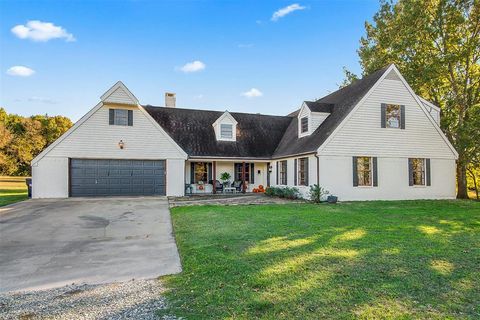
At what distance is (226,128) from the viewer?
836 inches

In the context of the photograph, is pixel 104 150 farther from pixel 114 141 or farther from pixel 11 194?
pixel 11 194

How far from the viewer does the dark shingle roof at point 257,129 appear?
1670cm

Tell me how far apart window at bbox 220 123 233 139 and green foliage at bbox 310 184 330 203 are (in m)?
8.18

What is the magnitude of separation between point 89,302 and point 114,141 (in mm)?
14948

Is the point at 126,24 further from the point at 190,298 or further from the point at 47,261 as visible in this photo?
the point at 190,298

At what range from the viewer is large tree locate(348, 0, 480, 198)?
57.5ft

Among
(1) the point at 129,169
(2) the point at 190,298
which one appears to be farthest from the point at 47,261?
(1) the point at 129,169

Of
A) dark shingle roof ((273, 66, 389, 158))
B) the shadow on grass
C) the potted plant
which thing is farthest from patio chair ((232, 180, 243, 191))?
the shadow on grass

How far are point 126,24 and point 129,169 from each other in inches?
315

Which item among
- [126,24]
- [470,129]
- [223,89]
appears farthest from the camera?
[223,89]

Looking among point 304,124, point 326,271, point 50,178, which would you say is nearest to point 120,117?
point 50,178

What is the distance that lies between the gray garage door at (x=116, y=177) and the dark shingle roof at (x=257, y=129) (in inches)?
108

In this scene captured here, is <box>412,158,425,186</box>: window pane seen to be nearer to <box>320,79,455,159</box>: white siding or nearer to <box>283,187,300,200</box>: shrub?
<box>320,79,455,159</box>: white siding

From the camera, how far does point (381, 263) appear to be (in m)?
5.11
